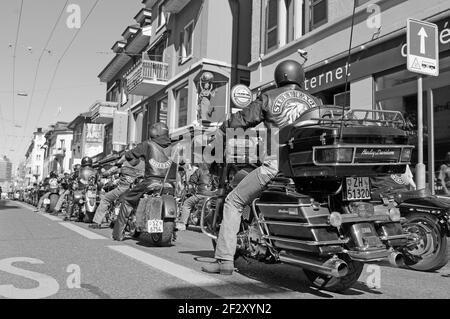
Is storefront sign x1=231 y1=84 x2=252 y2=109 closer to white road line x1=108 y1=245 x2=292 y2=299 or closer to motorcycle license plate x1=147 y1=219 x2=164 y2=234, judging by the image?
motorcycle license plate x1=147 y1=219 x2=164 y2=234

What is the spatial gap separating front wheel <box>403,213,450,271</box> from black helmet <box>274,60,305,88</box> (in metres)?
2.42

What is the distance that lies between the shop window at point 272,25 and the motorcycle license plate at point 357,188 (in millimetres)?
12354

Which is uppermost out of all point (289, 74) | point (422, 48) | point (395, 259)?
point (422, 48)

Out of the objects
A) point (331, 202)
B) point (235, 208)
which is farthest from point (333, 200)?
point (235, 208)

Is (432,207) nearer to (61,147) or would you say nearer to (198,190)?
(198,190)

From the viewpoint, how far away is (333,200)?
3605 millimetres

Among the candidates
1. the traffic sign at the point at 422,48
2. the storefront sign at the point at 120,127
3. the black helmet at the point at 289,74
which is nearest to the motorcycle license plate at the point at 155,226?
the black helmet at the point at 289,74

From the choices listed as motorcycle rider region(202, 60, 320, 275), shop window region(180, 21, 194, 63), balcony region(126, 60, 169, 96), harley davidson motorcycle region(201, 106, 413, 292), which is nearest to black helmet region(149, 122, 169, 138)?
motorcycle rider region(202, 60, 320, 275)

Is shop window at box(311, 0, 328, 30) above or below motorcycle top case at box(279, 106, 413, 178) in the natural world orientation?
above

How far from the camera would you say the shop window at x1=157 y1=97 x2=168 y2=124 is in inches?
962

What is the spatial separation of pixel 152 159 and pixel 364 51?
7017mm

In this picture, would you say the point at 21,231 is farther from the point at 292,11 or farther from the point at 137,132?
the point at 137,132

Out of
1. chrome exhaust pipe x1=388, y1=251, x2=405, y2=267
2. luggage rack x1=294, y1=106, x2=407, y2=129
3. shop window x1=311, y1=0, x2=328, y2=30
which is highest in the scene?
shop window x1=311, y1=0, x2=328, y2=30
